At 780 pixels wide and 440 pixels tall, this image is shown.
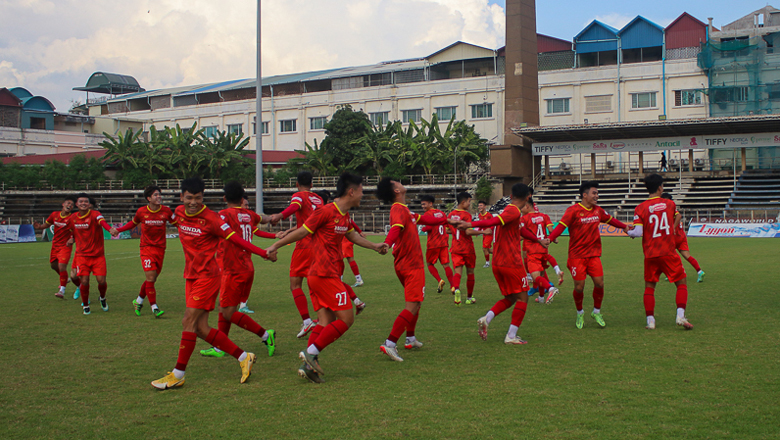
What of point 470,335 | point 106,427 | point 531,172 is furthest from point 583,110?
point 106,427

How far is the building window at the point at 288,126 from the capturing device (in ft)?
210

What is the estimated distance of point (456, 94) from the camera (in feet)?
185

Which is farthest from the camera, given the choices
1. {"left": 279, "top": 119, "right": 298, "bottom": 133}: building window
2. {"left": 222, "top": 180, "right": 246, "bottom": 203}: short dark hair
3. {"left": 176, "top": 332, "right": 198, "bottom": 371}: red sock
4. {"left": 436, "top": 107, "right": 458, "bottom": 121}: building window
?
{"left": 279, "top": 119, "right": 298, "bottom": 133}: building window

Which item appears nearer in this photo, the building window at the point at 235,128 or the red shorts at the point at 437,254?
the red shorts at the point at 437,254

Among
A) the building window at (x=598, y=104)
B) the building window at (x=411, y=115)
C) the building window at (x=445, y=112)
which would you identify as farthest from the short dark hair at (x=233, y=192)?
the building window at (x=411, y=115)

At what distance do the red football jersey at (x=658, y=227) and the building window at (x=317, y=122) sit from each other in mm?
55136

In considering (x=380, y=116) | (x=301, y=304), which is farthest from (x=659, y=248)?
(x=380, y=116)

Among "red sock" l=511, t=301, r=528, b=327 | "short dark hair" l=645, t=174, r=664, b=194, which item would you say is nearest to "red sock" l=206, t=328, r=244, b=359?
"red sock" l=511, t=301, r=528, b=327

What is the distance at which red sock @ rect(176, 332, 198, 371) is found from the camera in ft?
20.0

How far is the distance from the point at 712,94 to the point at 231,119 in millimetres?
46051

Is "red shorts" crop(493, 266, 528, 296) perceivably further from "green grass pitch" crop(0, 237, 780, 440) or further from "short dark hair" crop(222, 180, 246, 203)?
"short dark hair" crop(222, 180, 246, 203)

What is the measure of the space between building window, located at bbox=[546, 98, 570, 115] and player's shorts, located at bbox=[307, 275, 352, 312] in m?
49.8

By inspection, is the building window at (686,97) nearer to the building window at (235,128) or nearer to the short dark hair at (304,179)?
the building window at (235,128)

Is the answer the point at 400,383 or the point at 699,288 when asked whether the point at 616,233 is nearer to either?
the point at 699,288
